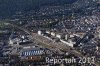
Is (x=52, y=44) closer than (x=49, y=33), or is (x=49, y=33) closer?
(x=52, y=44)

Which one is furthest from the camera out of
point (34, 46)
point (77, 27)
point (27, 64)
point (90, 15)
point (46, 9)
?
point (46, 9)

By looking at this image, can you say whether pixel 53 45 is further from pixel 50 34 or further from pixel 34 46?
pixel 50 34

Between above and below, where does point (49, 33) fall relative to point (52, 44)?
above

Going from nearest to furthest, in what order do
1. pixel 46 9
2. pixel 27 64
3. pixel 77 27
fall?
pixel 27 64, pixel 77 27, pixel 46 9

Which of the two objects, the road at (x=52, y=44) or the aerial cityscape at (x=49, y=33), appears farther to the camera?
the road at (x=52, y=44)

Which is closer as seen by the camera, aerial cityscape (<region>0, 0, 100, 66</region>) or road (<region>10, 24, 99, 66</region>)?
aerial cityscape (<region>0, 0, 100, 66</region>)

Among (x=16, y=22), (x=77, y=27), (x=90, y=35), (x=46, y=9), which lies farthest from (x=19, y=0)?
(x=90, y=35)

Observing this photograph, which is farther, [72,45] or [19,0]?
[19,0]
